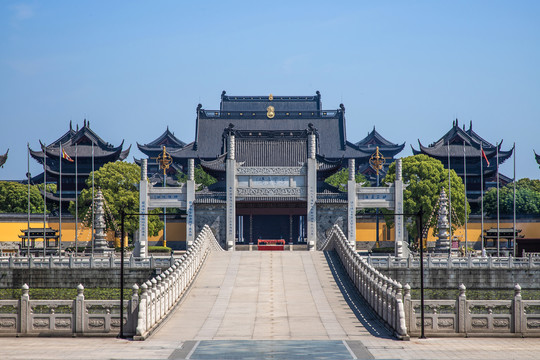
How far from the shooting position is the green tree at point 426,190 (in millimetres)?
73938

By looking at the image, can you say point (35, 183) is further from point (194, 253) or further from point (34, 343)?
point (34, 343)

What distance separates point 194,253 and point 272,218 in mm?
37130

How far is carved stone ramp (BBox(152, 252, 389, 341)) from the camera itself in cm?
3189

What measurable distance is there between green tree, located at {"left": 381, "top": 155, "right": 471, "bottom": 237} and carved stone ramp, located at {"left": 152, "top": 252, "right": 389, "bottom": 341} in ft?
68.2

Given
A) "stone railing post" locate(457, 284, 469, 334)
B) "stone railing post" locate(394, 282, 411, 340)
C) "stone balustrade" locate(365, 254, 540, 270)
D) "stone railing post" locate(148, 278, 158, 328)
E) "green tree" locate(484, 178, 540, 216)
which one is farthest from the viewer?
"green tree" locate(484, 178, 540, 216)

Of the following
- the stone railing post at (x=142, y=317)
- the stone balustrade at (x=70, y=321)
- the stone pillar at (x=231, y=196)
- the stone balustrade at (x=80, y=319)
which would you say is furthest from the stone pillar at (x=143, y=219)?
the stone railing post at (x=142, y=317)

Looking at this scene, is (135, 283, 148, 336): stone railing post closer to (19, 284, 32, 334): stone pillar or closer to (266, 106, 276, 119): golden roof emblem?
(19, 284, 32, 334): stone pillar

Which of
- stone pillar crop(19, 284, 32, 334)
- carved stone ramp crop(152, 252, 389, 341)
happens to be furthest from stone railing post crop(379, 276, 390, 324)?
stone pillar crop(19, 284, 32, 334)

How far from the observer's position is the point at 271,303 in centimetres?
3878

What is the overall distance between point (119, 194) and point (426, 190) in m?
24.8

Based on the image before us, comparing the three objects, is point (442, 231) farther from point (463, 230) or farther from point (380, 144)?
point (380, 144)

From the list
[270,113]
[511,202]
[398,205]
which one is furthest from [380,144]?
[398,205]

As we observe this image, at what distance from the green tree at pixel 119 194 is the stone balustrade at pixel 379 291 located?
95.6 feet

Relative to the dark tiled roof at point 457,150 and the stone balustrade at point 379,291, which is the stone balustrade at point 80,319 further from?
the dark tiled roof at point 457,150
